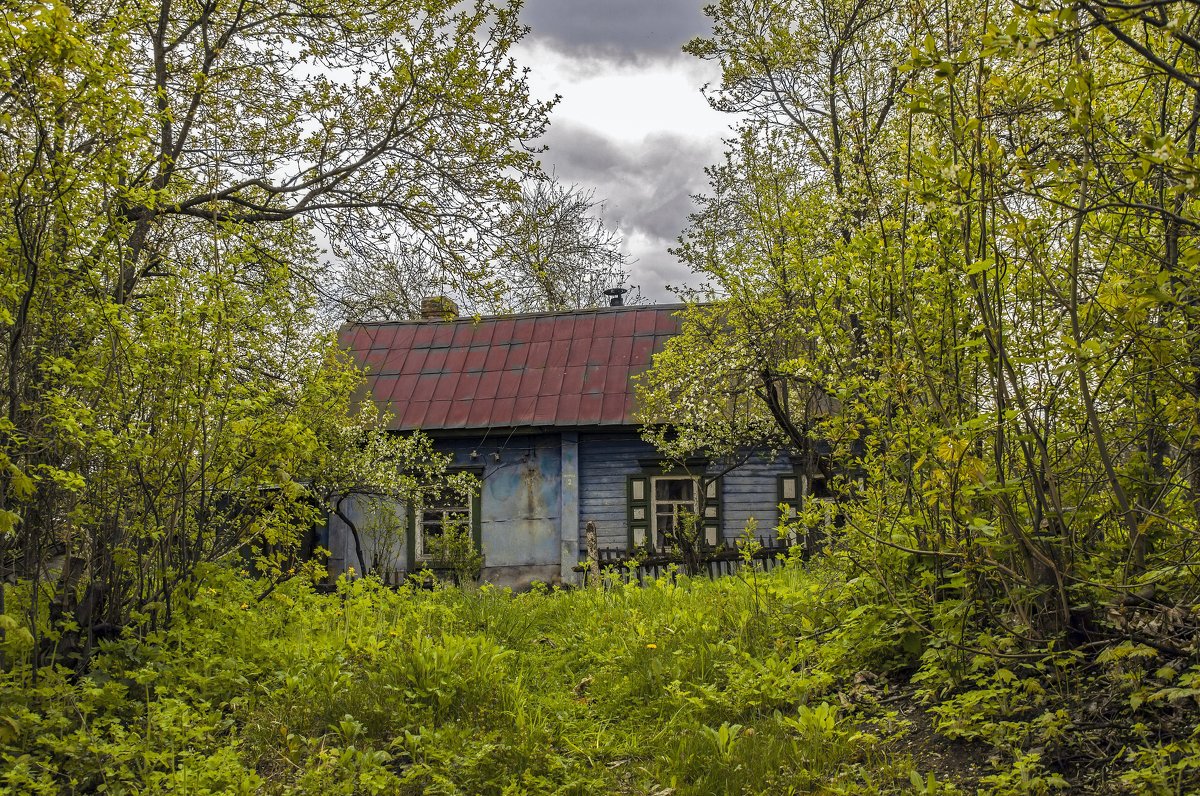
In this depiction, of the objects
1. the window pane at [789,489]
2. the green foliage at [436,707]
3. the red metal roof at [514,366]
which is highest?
the red metal roof at [514,366]

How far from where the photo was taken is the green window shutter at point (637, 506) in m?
14.8

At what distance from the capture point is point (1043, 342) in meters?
4.23

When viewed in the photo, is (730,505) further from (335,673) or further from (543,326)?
(335,673)

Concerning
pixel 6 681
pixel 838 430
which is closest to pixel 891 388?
pixel 838 430

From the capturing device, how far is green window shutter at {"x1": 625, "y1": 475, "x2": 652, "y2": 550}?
1476 centimetres

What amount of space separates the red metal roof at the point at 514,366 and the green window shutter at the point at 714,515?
1.84 metres

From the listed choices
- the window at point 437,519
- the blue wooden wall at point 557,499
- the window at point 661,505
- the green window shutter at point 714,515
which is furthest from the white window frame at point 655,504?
the window at point 437,519

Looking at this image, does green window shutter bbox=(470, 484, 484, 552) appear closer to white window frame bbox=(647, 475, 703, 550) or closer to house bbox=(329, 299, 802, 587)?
house bbox=(329, 299, 802, 587)

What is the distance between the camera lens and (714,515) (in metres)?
14.7

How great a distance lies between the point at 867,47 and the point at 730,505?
722cm

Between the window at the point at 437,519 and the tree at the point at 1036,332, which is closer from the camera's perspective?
the tree at the point at 1036,332

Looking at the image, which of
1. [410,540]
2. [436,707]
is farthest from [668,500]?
[436,707]

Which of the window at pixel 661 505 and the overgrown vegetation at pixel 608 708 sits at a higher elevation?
the window at pixel 661 505

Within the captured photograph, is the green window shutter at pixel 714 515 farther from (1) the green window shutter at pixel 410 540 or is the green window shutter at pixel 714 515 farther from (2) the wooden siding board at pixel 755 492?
(1) the green window shutter at pixel 410 540
